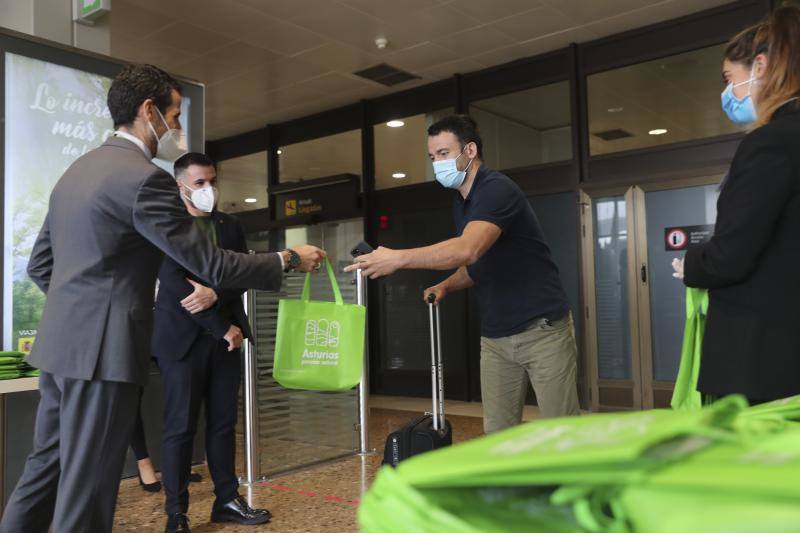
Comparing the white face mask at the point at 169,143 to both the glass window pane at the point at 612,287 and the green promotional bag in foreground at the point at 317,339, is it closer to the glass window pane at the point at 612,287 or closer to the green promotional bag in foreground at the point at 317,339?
the green promotional bag in foreground at the point at 317,339

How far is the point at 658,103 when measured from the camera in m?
6.47

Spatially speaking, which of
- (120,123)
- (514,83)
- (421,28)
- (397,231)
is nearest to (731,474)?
(120,123)

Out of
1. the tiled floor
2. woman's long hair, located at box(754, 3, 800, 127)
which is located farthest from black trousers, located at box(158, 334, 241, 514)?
woman's long hair, located at box(754, 3, 800, 127)

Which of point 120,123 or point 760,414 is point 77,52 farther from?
point 760,414

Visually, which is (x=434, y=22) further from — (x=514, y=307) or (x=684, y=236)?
(x=514, y=307)

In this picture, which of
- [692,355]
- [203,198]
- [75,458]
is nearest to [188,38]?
[203,198]

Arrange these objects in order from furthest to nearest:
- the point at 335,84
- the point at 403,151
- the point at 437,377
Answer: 1. the point at 403,151
2. the point at 335,84
3. the point at 437,377

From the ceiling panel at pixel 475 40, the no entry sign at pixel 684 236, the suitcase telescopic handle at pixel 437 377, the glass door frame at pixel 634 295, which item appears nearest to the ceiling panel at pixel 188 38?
→ the ceiling panel at pixel 475 40

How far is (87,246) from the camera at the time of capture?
6.09 feet

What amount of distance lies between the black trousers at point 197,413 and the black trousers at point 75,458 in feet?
3.13

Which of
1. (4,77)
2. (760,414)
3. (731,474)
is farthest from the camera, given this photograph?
(4,77)

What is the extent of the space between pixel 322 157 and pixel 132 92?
6.94 m

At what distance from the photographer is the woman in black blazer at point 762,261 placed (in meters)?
1.36

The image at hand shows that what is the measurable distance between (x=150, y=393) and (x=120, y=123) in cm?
232
